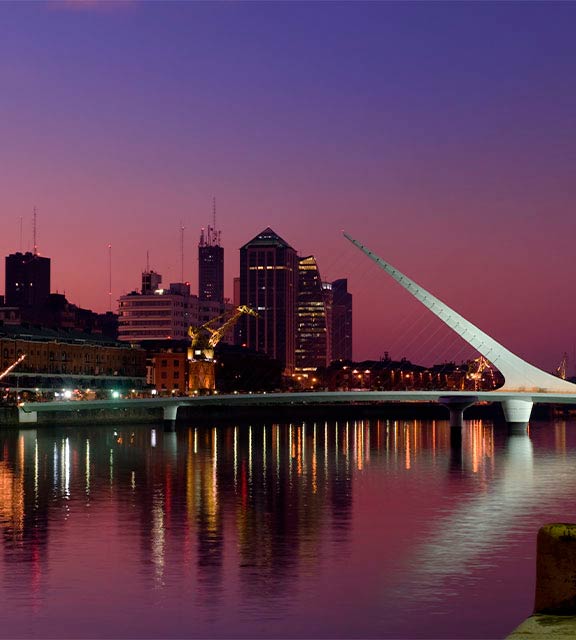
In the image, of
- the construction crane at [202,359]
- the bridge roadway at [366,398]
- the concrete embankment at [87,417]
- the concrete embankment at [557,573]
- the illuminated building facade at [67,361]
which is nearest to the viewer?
the concrete embankment at [557,573]

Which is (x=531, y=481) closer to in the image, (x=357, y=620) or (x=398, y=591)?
(x=398, y=591)

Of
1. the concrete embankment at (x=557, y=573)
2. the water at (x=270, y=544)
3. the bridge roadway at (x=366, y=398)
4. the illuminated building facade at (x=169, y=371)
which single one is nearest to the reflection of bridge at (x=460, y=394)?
the bridge roadway at (x=366, y=398)

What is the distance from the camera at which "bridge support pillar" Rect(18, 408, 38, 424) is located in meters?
116

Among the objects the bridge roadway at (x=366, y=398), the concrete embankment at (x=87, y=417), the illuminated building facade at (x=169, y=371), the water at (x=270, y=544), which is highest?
the illuminated building facade at (x=169, y=371)

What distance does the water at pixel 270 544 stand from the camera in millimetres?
27312

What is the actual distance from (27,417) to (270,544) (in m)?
81.9

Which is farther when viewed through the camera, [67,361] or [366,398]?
[67,361]

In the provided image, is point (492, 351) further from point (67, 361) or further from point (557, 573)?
point (557, 573)

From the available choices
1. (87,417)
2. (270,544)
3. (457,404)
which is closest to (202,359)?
(87,417)

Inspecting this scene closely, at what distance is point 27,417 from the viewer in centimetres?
11700

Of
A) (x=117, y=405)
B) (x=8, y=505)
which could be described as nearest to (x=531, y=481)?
(x=8, y=505)

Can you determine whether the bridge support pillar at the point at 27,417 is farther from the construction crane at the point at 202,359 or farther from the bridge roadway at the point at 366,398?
the construction crane at the point at 202,359

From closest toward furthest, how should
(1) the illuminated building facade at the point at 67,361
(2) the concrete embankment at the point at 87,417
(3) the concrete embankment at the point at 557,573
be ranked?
(3) the concrete embankment at the point at 557,573 < (2) the concrete embankment at the point at 87,417 < (1) the illuminated building facade at the point at 67,361

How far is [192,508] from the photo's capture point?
166 ft
